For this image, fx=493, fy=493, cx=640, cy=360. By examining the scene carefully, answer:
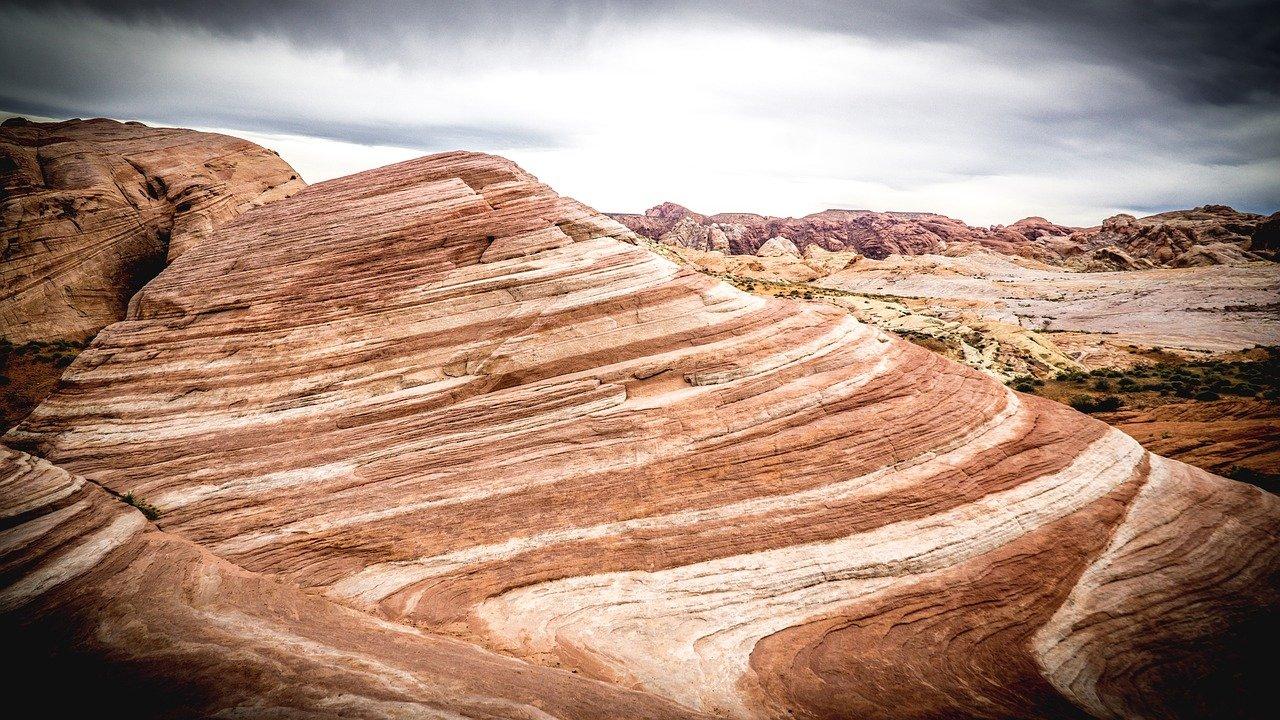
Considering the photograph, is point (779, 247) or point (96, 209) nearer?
point (96, 209)

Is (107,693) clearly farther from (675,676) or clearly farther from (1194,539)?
(1194,539)

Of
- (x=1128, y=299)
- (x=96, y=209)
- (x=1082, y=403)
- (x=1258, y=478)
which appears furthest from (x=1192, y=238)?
(x=96, y=209)

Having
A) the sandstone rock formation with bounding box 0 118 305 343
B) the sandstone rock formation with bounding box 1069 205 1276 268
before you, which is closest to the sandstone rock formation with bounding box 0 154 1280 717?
the sandstone rock formation with bounding box 0 118 305 343

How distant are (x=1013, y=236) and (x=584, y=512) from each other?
17477 cm

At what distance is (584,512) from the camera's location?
34.0ft

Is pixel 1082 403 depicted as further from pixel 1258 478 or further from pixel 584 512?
pixel 584 512

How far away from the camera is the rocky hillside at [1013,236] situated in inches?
3521

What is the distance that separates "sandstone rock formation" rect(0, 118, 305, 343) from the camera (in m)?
24.5

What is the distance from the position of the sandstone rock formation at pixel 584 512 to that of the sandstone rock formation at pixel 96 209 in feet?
55.4

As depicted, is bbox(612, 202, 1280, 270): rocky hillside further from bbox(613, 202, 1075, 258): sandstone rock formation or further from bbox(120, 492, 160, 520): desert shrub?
bbox(120, 492, 160, 520): desert shrub

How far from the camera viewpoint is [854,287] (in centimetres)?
8406

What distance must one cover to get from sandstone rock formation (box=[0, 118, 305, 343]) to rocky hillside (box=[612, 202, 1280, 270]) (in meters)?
121

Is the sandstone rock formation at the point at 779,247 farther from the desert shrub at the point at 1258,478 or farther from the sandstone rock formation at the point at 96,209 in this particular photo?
the desert shrub at the point at 1258,478

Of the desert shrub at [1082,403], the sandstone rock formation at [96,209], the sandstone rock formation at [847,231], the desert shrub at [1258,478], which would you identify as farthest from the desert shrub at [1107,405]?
the sandstone rock formation at [847,231]
